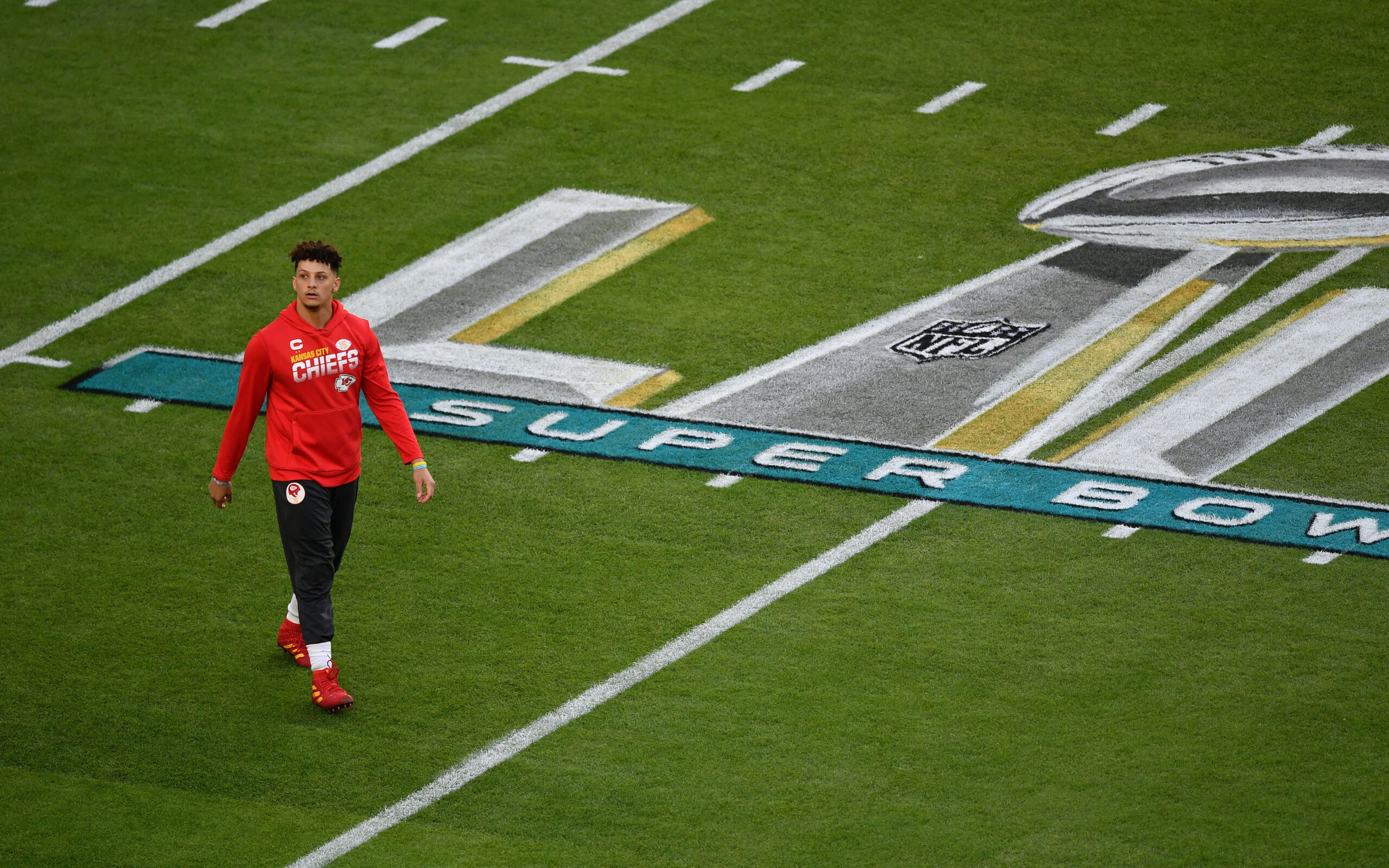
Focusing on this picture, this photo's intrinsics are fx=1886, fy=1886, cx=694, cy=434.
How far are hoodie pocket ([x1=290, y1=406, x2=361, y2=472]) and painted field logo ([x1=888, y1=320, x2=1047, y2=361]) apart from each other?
4.06 metres

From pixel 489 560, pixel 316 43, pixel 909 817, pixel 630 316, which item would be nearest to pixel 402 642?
pixel 489 560

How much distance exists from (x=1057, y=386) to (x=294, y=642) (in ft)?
14.4

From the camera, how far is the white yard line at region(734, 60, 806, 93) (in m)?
14.3

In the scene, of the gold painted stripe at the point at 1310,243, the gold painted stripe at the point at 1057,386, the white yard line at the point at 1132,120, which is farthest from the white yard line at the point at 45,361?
the white yard line at the point at 1132,120

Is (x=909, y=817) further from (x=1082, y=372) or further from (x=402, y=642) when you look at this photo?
(x=1082, y=372)

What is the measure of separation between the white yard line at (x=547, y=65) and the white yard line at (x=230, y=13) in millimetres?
2611

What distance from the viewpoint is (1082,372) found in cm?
1025

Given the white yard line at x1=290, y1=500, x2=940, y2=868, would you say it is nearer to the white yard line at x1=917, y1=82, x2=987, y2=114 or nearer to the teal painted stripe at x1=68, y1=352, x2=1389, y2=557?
the teal painted stripe at x1=68, y1=352, x2=1389, y2=557

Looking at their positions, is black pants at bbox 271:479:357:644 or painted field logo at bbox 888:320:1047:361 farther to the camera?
painted field logo at bbox 888:320:1047:361

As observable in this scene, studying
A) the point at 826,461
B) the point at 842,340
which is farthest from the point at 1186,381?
the point at 826,461

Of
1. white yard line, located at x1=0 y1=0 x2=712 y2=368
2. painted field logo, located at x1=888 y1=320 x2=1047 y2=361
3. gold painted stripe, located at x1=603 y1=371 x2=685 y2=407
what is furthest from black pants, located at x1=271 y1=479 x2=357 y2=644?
white yard line, located at x1=0 y1=0 x2=712 y2=368

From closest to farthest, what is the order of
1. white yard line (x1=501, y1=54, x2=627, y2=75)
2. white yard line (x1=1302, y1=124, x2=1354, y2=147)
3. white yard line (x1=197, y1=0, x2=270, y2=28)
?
white yard line (x1=1302, y1=124, x2=1354, y2=147) < white yard line (x1=501, y1=54, x2=627, y2=75) < white yard line (x1=197, y1=0, x2=270, y2=28)

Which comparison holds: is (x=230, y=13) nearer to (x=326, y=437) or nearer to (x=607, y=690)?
(x=326, y=437)

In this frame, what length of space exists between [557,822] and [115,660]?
2277 millimetres
